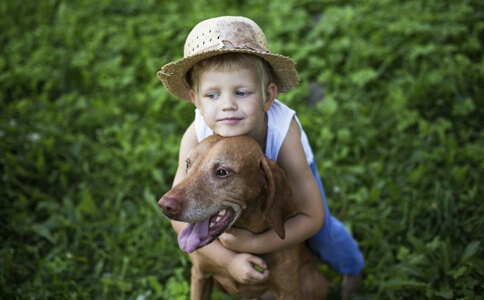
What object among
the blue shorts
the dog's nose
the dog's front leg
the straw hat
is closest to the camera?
the dog's nose

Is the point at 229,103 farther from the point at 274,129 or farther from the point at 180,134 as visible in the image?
the point at 180,134

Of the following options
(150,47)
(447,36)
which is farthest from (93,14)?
(447,36)

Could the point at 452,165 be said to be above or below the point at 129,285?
above

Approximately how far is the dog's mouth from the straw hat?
0.78 metres

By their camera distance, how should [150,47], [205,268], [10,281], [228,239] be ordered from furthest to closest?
[150,47]
[10,281]
[205,268]
[228,239]

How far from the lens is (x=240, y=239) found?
105 inches

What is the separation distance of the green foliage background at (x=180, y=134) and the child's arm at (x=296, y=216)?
1.14 meters

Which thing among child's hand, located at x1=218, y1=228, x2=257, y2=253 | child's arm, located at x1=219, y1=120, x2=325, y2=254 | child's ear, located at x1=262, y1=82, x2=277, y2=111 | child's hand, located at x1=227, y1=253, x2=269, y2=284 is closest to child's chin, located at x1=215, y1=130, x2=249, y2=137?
child's ear, located at x1=262, y1=82, x2=277, y2=111

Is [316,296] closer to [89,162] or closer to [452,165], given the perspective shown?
[452,165]

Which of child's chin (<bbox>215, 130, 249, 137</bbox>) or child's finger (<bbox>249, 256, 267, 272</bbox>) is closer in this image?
child's chin (<bbox>215, 130, 249, 137</bbox>)

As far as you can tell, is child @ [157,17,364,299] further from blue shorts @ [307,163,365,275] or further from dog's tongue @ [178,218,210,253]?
blue shorts @ [307,163,365,275]

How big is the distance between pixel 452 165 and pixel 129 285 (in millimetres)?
3071

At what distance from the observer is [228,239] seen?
269 cm

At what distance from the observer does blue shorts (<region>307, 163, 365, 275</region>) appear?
3.31m
